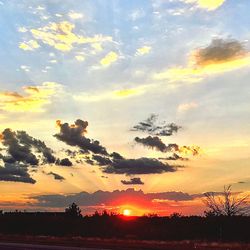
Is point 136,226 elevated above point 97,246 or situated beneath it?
elevated above

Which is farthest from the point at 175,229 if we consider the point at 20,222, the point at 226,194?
the point at 20,222

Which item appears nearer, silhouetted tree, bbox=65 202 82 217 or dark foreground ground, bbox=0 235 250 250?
dark foreground ground, bbox=0 235 250 250

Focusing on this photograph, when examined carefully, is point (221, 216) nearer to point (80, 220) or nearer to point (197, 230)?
point (197, 230)

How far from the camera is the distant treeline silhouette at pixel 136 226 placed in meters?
58.0

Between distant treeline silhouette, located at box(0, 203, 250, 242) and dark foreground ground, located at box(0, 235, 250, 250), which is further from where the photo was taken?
distant treeline silhouette, located at box(0, 203, 250, 242)

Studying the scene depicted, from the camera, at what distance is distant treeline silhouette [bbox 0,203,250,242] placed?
190 ft

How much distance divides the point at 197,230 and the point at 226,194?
725 centimetres

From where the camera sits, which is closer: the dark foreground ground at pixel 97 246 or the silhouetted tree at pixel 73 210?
Answer: the dark foreground ground at pixel 97 246

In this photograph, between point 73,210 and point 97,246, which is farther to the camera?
point 73,210

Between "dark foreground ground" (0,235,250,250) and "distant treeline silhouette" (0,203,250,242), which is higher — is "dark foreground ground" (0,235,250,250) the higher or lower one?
the lower one

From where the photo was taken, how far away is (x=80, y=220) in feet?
244

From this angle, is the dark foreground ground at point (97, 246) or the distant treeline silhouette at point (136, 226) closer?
the dark foreground ground at point (97, 246)

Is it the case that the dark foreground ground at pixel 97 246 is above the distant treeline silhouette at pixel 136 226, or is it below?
below

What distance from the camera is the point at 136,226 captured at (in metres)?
66.8
